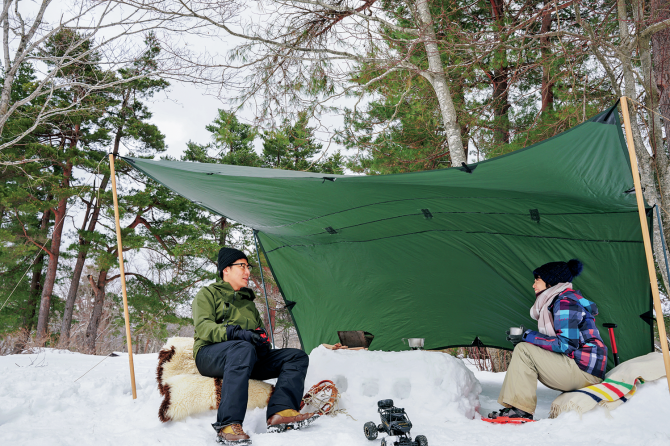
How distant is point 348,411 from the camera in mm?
2479

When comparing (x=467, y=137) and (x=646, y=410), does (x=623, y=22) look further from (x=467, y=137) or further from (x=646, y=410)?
(x=646, y=410)

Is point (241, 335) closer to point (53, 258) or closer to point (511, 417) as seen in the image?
point (511, 417)

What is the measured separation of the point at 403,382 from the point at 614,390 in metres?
1.12

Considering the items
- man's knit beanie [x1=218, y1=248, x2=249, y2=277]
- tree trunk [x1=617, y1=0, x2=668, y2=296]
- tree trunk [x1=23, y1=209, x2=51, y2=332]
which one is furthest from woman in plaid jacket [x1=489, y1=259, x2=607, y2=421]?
tree trunk [x1=23, y1=209, x2=51, y2=332]

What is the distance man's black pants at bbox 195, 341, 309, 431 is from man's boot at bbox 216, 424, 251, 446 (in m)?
0.02

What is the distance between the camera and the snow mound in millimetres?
2500

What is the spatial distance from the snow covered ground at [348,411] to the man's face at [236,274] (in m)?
0.69

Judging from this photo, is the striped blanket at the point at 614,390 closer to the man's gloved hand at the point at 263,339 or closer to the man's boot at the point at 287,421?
the man's boot at the point at 287,421

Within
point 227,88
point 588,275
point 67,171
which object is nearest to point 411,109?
point 227,88

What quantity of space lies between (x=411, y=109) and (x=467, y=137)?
0.88 metres

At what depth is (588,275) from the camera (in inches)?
Result: 122

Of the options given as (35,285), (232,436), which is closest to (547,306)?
(232,436)

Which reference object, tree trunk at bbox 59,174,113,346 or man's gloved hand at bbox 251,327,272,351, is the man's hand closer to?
man's gloved hand at bbox 251,327,272,351

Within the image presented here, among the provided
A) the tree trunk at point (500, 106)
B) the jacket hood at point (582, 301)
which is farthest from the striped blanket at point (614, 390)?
the tree trunk at point (500, 106)
